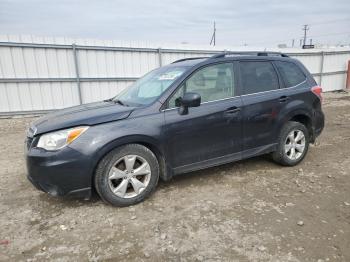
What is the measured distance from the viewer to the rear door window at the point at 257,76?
3932 millimetres

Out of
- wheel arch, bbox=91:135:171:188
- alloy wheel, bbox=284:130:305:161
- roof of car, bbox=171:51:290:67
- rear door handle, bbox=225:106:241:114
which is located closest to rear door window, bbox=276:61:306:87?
roof of car, bbox=171:51:290:67

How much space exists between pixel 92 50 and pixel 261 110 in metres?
7.73

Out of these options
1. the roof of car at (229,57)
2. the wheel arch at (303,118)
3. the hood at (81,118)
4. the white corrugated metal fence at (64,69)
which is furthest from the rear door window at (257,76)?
the white corrugated metal fence at (64,69)

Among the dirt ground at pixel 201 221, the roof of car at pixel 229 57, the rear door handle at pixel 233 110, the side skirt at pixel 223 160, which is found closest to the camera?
the dirt ground at pixel 201 221

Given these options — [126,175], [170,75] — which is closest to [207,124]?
[170,75]

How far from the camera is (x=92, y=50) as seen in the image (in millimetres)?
9805

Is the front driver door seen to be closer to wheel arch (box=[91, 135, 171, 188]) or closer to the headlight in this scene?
wheel arch (box=[91, 135, 171, 188])

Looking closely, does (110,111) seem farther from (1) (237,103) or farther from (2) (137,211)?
(1) (237,103)

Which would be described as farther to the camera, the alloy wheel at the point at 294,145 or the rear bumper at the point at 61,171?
the alloy wheel at the point at 294,145

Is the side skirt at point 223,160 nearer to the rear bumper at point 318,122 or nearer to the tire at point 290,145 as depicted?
the tire at point 290,145

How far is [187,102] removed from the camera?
3.26 meters

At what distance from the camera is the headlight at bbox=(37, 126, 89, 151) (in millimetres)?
2936

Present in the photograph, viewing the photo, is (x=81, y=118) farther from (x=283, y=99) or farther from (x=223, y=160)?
(x=283, y=99)

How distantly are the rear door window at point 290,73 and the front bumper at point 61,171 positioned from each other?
3235mm
